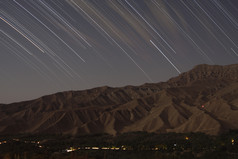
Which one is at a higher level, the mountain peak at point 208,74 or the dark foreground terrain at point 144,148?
the mountain peak at point 208,74

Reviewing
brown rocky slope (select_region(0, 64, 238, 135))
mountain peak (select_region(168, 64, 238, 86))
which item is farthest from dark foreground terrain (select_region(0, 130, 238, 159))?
mountain peak (select_region(168, 64, 238, 86))

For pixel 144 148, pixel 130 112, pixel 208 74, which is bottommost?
pixel 144 148

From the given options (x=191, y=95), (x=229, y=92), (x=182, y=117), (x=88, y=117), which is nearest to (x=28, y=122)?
(x=88, y=117)

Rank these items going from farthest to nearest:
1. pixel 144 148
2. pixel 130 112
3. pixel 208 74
→ pixel 208 74
pixel 130 112
pixel 144 148

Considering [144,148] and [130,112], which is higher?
[130,112]

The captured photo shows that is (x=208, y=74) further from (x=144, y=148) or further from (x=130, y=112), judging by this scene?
(x=144, y=148)

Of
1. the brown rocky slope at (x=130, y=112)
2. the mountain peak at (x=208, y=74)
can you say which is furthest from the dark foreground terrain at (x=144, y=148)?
the mountain peak at (x=208, y=74)

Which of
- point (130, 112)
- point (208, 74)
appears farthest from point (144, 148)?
point (208, 74)

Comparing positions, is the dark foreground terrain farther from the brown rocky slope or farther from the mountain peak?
the mountain peak

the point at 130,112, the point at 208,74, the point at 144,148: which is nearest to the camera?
the point at 144,148

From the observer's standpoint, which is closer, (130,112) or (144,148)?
(144,148)

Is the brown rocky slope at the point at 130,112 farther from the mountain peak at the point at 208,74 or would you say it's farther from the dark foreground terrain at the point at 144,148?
the dark foreground terrain at the point at 144,148
